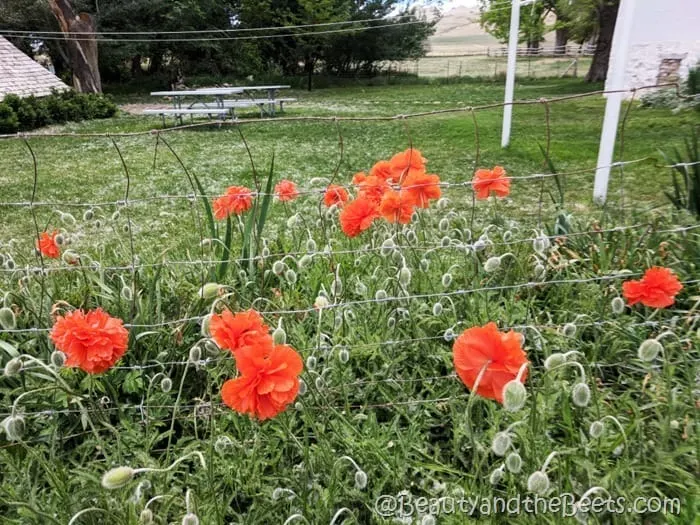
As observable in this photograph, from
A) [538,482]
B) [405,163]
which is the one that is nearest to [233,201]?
[405,163]

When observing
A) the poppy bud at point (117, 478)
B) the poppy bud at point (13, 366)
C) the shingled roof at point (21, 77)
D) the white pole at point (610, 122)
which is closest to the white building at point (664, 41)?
the white pole at point (610, 122)

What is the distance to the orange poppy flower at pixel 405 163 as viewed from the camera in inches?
69.3

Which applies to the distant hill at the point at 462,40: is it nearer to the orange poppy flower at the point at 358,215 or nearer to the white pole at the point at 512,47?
the white pole at the point at 512,47

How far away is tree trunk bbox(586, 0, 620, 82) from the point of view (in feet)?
51.0

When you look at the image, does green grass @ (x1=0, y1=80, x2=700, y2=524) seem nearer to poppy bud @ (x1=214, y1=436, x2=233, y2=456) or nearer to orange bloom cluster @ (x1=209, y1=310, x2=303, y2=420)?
poppy bud @ (x1=214, y1=436, x2=233, y2=456)

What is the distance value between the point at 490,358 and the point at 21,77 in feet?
49.4

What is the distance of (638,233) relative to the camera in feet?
7.63

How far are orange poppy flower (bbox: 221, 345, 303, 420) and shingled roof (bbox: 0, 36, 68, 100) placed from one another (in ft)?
43.2

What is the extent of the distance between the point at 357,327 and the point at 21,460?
3.09ft

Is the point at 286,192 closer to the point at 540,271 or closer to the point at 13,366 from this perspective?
the point at 540,271

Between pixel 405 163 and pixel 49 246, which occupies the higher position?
pixel 405 163

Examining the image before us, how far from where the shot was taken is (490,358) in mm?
845

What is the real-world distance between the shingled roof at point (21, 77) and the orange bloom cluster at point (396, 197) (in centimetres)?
1248

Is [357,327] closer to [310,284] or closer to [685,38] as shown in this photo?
[310,284]
